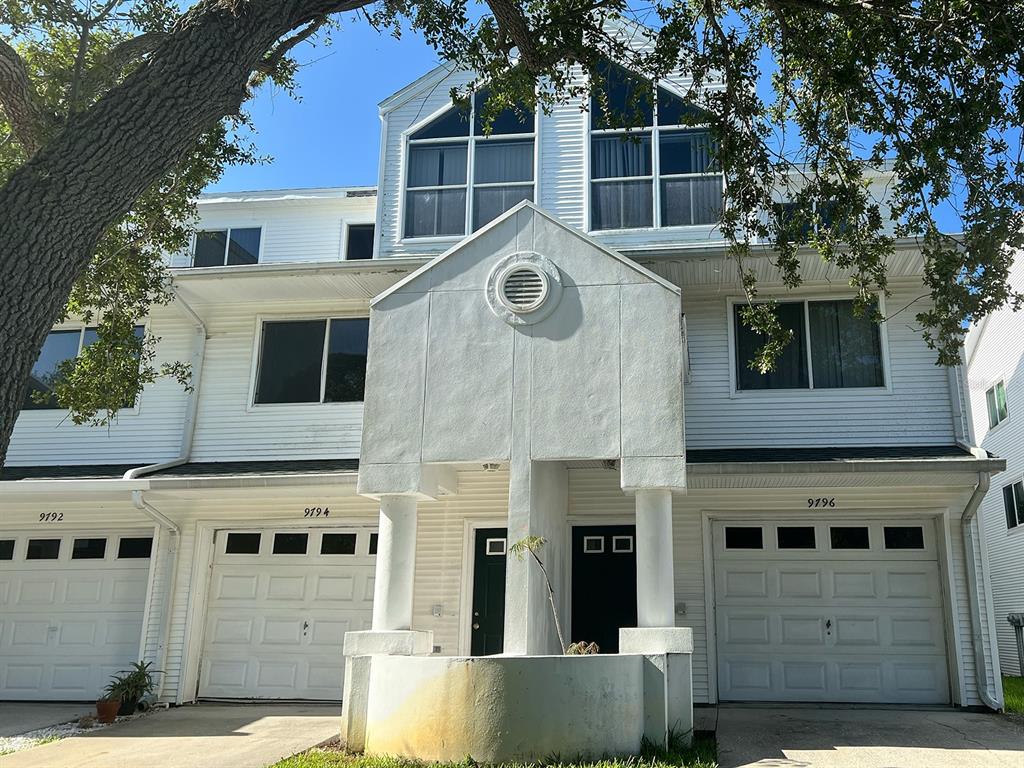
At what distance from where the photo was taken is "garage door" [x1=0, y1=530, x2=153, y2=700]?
43.8 ft

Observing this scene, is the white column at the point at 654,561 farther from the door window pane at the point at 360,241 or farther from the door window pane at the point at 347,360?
the door window pane at the point at 360,241

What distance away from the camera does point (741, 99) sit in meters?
9.70

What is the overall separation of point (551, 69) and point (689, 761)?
6.79m

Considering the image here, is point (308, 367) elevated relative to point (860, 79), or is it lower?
lower

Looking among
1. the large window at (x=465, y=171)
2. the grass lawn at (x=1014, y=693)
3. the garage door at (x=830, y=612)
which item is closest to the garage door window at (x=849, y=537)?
the garage door at (x=830, y=612)

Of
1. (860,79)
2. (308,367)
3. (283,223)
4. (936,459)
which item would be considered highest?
(283,223)

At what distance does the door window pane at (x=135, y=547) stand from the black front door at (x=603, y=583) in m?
6.27

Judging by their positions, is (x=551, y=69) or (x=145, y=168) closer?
(x=145, y=168)

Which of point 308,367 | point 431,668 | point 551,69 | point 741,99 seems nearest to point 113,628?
point 308,367

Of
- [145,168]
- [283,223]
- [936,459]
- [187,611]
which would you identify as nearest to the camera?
[145,168]

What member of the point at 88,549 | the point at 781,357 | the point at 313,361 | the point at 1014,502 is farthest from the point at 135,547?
the point at 1014,502

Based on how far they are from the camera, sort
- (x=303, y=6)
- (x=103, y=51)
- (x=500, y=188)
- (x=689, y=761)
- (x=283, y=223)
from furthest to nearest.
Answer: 1. (x=283, y=223)
2. (x=500, y=188)
3. (x=103, y=51)
4. (x=689, y=761)
5. (x=303, y=6)

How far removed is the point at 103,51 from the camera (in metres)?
9.38

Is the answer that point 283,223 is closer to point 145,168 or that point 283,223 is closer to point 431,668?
point 431,668
